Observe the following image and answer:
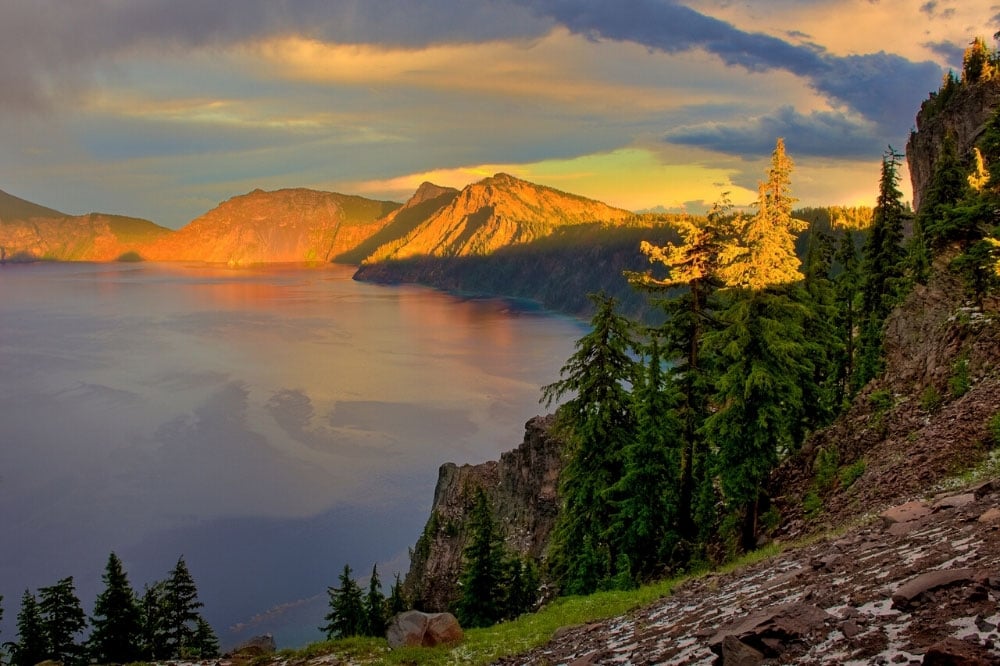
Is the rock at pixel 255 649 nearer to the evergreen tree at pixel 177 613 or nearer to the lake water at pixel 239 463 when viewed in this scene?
the evergreen tree at pixel 177 613

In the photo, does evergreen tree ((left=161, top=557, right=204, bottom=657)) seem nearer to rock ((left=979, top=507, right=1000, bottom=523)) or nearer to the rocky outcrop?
the rocky outcrop

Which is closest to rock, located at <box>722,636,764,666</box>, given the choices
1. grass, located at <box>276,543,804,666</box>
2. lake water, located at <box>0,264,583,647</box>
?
grass, located at <box>276,543,804,666</box>

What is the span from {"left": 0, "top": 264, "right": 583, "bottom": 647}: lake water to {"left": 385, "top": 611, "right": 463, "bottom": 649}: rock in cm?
3749

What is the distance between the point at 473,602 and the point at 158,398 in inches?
3967

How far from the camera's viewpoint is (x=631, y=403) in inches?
934

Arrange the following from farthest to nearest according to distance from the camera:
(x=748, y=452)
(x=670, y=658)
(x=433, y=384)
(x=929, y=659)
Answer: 1. (x=433, y=384)
2. (x=748, y=452)
3. (x=670, y=658)
4. (x=929, y=659)

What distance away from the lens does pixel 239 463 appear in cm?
7850

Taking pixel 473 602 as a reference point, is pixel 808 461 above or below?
above

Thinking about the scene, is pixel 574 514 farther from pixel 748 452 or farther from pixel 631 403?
pixel 748 452

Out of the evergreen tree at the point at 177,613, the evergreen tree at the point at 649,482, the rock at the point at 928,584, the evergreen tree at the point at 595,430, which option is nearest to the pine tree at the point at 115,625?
the evergreen tree at the point at 177,613

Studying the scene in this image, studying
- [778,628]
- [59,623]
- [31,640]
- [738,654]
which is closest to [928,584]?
[778,628]

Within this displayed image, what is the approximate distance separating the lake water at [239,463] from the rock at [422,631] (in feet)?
123

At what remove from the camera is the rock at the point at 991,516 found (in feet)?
32.7

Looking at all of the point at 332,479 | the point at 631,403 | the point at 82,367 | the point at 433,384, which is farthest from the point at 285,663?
the point at 82,367
